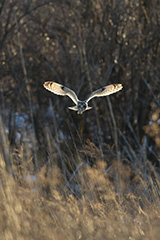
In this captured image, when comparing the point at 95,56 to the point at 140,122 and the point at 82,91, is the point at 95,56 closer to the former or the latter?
the point at 82,91

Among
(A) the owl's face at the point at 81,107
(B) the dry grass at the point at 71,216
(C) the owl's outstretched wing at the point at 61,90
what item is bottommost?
(B) the dry grass at the point at 71,216

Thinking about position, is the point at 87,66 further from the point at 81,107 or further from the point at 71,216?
the point at 81,107

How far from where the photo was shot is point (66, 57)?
271 inches

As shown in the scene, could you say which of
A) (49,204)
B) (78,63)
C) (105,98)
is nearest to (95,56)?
(78,63)

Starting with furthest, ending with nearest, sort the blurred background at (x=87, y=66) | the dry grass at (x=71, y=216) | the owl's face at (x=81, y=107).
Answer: the blurred background at (x=87, y=66), the dry grass at (x=71, y=216), the owl's face at (x=81, y=107)

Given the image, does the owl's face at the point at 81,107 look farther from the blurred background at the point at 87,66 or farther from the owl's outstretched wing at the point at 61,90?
the blurred background at the point at 87,66

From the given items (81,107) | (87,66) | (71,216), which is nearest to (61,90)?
(81,107)

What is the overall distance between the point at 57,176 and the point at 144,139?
3.30m

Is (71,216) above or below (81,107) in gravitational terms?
below

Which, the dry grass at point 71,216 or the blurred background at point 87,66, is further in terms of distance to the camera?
the blurred background at point 87,66

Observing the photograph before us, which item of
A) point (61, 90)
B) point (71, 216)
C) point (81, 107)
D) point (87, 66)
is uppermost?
point (87, 66)

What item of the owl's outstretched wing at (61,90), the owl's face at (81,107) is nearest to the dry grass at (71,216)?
the owl's outstretched wing at (61,90)

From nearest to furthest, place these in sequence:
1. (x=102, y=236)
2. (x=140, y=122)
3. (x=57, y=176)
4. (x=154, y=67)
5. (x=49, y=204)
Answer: (x=102, y=236)
(x=49, y=204)
(x=57, y=176)
(x=154, y=67)
(x=140, y=122)

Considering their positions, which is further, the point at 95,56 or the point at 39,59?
the point at 39,59
